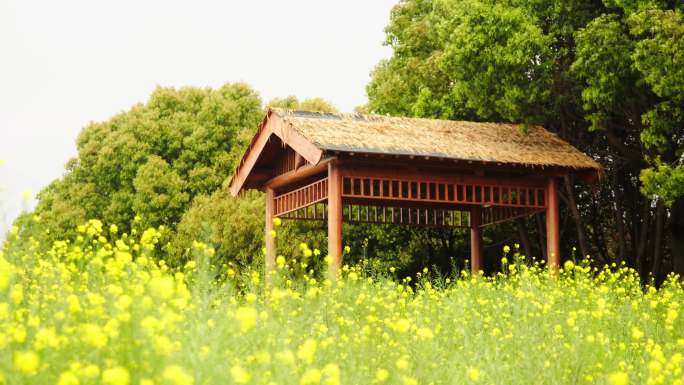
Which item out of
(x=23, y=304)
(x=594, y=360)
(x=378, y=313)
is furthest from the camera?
(x=378, y=313)

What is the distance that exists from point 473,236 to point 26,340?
630 inches

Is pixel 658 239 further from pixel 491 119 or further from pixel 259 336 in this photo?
pixel 259 336

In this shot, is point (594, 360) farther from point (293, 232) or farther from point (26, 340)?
point (293, 232)

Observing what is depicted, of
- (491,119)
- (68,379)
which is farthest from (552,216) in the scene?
(68,379)

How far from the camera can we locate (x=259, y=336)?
5.89 metres

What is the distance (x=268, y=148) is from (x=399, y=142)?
11.4ft

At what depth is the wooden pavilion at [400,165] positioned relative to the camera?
1557cm

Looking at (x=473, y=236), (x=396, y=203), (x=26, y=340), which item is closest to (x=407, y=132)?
(x=396, y=203)

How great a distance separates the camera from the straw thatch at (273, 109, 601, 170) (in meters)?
15.6

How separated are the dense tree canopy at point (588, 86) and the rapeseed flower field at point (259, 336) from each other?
20.4ft

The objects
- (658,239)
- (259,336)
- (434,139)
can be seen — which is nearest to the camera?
(259,336)

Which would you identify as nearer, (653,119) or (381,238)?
(653,119)

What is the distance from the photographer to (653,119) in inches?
645

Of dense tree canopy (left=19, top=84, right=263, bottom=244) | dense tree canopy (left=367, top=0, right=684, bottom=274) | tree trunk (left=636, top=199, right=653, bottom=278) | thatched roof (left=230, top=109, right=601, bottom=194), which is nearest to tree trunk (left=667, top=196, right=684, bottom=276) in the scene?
dense tree canopy (left=367, top=0, right=684, bottom=274)
